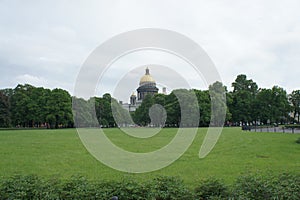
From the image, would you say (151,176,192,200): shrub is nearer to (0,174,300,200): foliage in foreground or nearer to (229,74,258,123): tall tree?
(0,174,300,200): foliage in foreground

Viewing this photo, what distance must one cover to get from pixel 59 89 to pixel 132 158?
61.4 meters

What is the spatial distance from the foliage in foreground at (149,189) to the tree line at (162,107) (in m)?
51.1

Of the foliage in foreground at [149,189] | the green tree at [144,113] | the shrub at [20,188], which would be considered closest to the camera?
the shrub at [20,188]

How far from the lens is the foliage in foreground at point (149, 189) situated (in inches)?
285

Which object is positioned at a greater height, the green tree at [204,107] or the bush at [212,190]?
the green tree at [204,107]

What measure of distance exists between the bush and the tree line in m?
51.1

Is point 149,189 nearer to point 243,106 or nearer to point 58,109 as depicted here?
point 58,109

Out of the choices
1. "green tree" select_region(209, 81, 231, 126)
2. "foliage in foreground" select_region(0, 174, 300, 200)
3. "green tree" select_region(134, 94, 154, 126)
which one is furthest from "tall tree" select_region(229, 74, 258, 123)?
"foliage in foreground" select_region(0, 174, 300, 200)

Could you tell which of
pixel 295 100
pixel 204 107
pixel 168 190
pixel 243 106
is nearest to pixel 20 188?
pixel 168 190

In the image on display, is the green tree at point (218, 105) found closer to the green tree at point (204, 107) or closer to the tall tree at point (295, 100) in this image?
the green tree at point (204, 107)

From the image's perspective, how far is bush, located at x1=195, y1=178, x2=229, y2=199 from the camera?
768 cm

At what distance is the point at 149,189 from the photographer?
300 inches

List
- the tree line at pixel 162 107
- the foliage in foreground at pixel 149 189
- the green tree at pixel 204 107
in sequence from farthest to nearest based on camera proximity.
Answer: the green tree at pixel 204 107 → the tree line at pixel 162 107 → the foliage in foreground at pixel 149 189

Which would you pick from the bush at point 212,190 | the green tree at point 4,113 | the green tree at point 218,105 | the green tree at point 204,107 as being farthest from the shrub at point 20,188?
the green tree at point 4,113
